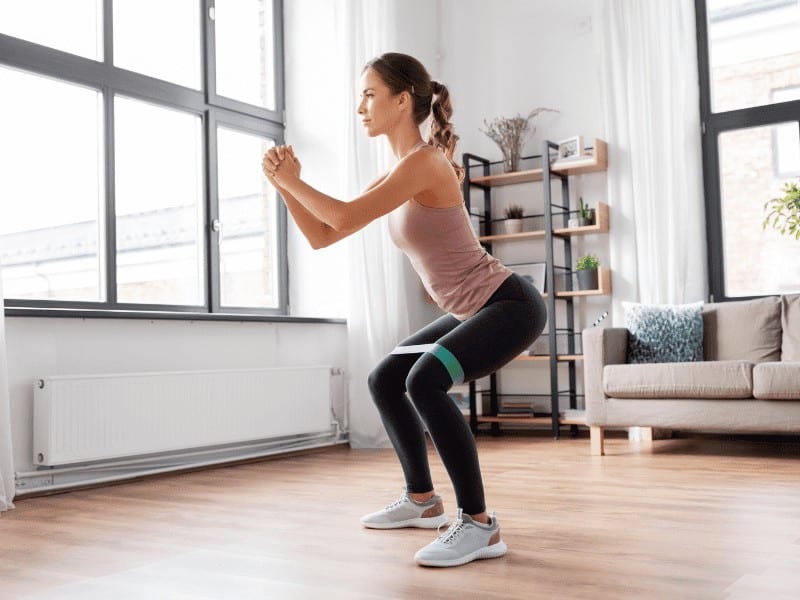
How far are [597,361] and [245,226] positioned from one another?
211 centimetres

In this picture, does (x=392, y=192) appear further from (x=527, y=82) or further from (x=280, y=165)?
(x=527, y=82)

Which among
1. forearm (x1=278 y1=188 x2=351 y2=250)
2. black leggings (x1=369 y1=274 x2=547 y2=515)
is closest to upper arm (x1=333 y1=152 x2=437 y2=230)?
forearm (x1=278 y1=188 x2=351 y2=250)

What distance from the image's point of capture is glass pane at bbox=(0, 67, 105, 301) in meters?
3.83

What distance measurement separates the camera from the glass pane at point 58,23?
3.87 metres

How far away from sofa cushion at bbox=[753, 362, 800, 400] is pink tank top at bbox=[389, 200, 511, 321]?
204 centimetres

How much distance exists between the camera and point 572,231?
16.9 feet

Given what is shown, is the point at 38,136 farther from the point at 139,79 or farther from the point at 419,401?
the point at 419,401

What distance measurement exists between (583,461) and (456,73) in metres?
2.96

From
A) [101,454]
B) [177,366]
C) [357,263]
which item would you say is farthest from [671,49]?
[101,454]

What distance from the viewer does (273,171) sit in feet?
6.47

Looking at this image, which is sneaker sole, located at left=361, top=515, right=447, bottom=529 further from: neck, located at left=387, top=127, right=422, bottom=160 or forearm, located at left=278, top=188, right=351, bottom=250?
neck, located at left=387, top=127, right=422, bottom=160

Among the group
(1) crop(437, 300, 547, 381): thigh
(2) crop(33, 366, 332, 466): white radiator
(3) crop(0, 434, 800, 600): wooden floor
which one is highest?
(1) crop(437, 300, 547, 381): thigh

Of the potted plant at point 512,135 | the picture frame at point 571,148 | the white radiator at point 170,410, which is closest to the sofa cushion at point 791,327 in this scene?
the picture frame at point 571,148

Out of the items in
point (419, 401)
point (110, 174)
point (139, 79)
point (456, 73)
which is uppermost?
point (456, 73)
